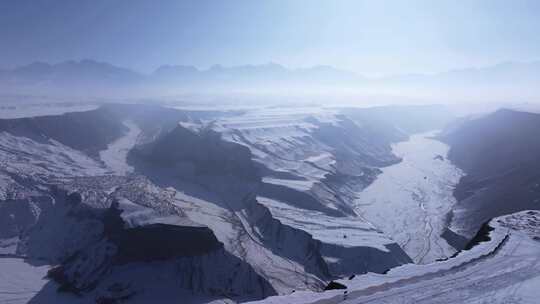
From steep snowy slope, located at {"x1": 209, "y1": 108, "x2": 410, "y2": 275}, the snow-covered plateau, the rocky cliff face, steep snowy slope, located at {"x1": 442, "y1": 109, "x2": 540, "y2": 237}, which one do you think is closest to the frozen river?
the snow-covered plateau

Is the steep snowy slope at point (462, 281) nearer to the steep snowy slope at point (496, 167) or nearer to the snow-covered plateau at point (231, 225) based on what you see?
the snow-covered plateau at point (231, 225)

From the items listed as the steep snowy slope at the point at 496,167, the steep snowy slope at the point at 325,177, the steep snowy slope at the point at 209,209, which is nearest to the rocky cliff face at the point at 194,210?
the steep snowy slope at the point at 209,209

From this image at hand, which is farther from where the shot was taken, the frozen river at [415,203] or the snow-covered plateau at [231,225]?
the frozen river at [415,203]

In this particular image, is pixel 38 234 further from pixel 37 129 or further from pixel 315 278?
pixel 37 129

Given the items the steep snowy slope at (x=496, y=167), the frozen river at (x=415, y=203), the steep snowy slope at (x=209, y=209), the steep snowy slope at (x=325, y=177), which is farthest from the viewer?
the steep snowy slope at (x=496, y=167)

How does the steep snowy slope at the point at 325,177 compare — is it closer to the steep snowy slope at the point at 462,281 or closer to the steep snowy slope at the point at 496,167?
the steep snowy slope at the point at 496,167

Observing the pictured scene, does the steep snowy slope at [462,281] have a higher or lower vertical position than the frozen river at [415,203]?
higher

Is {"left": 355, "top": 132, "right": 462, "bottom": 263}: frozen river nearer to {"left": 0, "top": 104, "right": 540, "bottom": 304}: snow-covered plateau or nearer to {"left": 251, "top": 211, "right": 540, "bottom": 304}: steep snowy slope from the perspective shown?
{"left": 0, "top": 104, "right": 540, "bottom": 304}: snow-covered plateau

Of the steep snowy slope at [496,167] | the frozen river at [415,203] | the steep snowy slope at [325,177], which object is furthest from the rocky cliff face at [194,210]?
the steep snowy slope at [496,167]

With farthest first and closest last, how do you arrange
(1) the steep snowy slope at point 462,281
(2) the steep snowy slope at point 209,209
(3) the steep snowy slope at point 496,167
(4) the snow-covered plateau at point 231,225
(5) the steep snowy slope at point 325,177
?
(3) the steep snowy slope at point 496,167 → (5) the steep snowy slope at point 325,177 → (2) the steep snowy slope at point 209,209 → (4) the snow-covered plateau at point 231,225 → (1) the steep snowy slope at point 462,281
